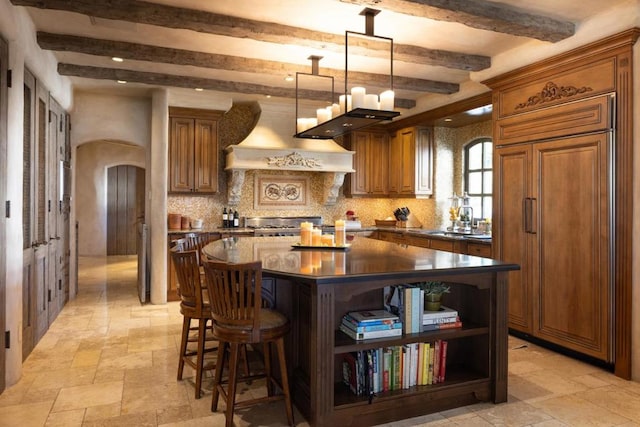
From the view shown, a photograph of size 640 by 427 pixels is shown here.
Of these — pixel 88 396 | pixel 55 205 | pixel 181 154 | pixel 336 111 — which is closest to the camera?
pixel 88 396

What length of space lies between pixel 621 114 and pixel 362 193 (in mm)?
4103

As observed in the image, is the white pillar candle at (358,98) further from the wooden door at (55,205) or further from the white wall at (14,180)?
the wooden door at (55,205)

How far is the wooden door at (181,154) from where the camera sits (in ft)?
19.4

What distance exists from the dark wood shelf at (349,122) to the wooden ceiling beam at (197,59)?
2.91ft

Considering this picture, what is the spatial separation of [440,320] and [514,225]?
1.93 m

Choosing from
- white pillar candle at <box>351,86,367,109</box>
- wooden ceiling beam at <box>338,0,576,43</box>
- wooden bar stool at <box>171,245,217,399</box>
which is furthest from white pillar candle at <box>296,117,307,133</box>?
wooden bar stool at <box>171,245,217,399</box>

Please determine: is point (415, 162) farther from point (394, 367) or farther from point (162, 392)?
point (162, 392)

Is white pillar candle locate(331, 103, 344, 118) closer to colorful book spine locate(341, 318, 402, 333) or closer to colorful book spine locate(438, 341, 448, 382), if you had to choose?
colorful book spine locate(341, 318, 402, 333)

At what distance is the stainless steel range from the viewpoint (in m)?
6.24

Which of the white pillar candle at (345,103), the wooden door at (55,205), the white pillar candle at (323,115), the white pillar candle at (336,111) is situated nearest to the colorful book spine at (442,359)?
the white pillar candle at (345,103)

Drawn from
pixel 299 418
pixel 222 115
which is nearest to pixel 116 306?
pixel 222 115

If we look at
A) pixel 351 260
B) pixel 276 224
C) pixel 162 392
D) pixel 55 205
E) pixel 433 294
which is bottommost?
pixel 162 392

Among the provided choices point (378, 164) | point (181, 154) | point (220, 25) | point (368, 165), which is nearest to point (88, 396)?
point (220, 25)

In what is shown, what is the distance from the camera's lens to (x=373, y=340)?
2553 mm
